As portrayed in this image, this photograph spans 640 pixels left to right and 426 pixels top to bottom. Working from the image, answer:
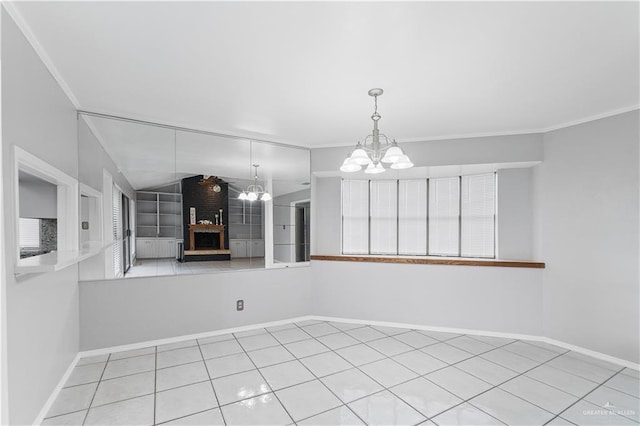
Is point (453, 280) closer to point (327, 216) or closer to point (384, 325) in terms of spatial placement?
point (384, 325)

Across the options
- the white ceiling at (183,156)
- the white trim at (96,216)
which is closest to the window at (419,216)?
the white ceiling at (183,156)

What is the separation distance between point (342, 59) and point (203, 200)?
237 centimetres

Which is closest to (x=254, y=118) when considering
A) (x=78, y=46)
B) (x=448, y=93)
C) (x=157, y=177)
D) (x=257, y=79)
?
(x=257, y=79)

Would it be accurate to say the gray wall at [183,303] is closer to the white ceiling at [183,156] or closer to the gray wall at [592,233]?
the white ceiling at [183,156]

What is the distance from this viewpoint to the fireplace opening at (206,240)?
363cm

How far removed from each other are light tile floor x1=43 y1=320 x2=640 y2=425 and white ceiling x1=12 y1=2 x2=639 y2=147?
253cm

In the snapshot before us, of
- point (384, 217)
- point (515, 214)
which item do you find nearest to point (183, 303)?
point (384, 217)

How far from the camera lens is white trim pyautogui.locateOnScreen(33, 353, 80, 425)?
207cm

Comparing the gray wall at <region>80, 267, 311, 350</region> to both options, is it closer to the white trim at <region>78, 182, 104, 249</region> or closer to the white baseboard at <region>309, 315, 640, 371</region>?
the white trim at <region>78, 182, 104, 249</region>

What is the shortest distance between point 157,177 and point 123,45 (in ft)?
5.60

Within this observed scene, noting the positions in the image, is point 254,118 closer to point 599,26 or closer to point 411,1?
point 411,1

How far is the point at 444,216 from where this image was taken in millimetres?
4461

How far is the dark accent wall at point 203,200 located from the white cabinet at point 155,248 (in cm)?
17

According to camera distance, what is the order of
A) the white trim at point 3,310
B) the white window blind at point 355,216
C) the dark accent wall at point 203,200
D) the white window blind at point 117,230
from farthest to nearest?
the white window blind at point 355,216 → the dark accent wall at point 203,200 → the white window blind at point 117,230 → the white trim at point 3,310
